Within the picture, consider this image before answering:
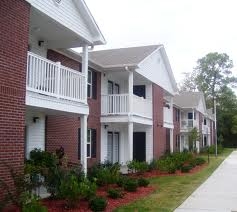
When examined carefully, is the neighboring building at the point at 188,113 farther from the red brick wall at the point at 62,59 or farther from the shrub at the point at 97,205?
the shrub at the point at 97,205

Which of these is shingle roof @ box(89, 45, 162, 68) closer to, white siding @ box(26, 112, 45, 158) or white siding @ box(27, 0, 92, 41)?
white siding @ box(27, 0, 92, 41)

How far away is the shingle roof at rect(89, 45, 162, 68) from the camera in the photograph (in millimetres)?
23875

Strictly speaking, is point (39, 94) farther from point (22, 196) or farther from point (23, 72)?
point (22, 196)

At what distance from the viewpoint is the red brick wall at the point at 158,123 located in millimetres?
29727

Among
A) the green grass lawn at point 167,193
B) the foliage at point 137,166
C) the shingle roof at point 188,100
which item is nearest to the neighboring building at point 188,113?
the shingle roof at point 188,100

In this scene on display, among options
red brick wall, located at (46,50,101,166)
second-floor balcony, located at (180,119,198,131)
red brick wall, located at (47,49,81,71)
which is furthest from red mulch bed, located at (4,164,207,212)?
second-floor balcony, located at (180,119,198,131)

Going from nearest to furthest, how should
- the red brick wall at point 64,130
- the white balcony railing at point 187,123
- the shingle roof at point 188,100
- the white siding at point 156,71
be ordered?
the red brick wall at point 64,130 → the white siding at point 156,71 → the white balcony railing at point 187,123 → the shingle roof at point 188,100

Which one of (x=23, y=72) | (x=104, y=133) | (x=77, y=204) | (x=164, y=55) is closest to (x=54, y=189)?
(x=77, y=204)

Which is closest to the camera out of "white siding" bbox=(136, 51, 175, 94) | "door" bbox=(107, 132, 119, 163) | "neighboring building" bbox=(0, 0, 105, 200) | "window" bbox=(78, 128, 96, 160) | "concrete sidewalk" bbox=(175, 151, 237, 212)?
"neighboring building" bbox=(0, 0, 105, 200)

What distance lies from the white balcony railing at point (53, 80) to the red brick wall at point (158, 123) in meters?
13.8

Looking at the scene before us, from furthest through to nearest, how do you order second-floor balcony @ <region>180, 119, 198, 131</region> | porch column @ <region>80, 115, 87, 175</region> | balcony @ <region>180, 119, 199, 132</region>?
second-floor balcony @ <region>180, 119, 198, 131</region>
balcony @ <region>180, 119, 199, 132</region>
porch column @ <region>80, 115, 87, 175</region>

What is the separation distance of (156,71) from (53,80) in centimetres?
1622

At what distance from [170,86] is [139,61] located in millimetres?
11064

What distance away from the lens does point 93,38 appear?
55.5 ft
